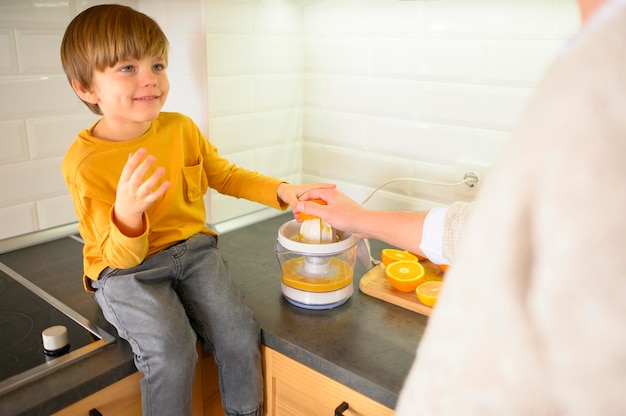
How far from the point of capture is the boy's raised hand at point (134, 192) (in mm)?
843

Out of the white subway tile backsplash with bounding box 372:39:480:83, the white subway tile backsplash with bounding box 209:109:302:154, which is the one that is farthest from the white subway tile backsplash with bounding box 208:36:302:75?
the white subway tile backsplash with bounding box 372:39:480:83

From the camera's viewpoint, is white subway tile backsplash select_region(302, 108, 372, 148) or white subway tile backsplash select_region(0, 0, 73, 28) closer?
white subway tile backsplash select_region(0, 0, 73, 28)

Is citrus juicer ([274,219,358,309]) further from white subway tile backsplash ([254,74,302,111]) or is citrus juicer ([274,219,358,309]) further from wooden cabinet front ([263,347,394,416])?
white subway tile backsplash ([254,74,302,111])

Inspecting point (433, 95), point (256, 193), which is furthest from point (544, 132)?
point (433, 95)

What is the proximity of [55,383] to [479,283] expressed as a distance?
2.33 feet

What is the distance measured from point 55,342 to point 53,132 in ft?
1.95

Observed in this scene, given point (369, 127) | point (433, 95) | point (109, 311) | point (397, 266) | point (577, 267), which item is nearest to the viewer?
point (577, 267)

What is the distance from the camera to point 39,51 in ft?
4.14

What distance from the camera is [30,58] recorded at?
1.25 meters

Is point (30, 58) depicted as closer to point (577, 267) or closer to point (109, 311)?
point (109, 311)

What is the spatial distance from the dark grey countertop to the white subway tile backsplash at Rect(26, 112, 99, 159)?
0.71ft

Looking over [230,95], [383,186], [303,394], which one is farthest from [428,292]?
[230,95]

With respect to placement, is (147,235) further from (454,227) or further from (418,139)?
(418,139)

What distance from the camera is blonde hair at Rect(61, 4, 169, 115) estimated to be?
3.24 ft
